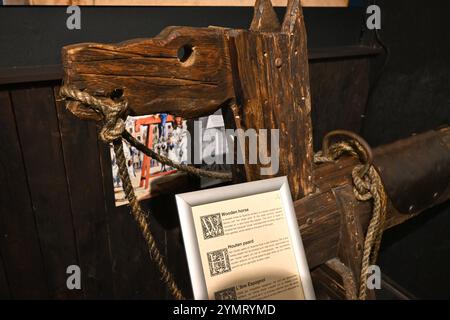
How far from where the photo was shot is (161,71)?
0.71 meters

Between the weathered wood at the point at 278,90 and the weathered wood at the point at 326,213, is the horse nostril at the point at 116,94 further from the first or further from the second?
→ the weathered wood at the point at 326,213

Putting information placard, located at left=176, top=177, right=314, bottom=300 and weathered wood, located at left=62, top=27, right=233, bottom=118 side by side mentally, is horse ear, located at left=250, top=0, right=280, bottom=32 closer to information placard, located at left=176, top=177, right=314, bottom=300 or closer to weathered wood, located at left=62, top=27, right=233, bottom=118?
weathered wood, located at left=62, top=27, right=233, bottom=118

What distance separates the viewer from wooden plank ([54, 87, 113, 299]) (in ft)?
4.19

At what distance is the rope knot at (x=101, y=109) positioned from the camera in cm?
62

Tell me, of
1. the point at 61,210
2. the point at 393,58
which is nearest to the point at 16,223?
the point at 61,210

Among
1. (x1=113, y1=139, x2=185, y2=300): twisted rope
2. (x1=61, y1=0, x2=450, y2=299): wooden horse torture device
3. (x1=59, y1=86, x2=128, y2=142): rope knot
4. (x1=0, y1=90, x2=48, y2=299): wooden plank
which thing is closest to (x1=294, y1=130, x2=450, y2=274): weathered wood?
(x1=61, y1=0, x2=450, y2=299): wooden horse torture device

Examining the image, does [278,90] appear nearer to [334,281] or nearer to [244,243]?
[244,243]

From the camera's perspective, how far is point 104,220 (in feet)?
4.83

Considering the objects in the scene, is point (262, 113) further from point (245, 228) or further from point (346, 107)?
point (346, 107)

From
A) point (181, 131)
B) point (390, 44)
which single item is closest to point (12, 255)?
point (181, 131)

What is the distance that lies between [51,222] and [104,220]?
0.68 ft

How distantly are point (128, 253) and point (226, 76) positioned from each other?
3.61ft

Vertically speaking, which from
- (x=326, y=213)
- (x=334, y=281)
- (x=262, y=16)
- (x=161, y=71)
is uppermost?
(x=262, y=16)

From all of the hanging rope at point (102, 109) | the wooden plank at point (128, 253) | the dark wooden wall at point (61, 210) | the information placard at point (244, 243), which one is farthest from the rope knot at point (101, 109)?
the wooden plank at point (128, 253)
